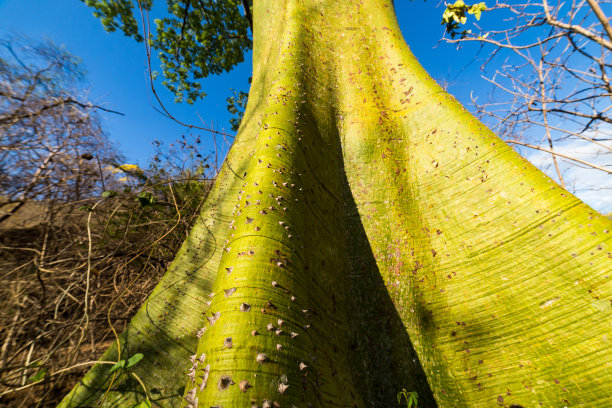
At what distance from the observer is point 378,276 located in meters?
1.49

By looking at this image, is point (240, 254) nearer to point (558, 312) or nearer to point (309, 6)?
point (558, 312)

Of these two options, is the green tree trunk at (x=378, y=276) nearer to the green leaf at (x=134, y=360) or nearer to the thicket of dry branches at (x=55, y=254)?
the green leaf at (x=134, y=360)

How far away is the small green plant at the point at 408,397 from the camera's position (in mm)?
1109

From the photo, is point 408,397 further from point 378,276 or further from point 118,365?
point 118,365

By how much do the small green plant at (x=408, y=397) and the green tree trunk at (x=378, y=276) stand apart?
0.03 metres

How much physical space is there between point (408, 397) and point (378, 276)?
2.04 ft

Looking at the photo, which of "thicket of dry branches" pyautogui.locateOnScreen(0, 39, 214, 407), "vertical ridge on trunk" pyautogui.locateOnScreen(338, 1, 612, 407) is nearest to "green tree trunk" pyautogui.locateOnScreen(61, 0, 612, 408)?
"vertical ridge on trunk" pyautogui.locateOnScreen(338, 1, 612, 407)

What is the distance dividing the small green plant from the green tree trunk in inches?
1.3

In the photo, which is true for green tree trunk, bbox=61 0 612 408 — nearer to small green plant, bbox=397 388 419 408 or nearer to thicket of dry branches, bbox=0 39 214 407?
small green plant, bbox=397 388 419 408

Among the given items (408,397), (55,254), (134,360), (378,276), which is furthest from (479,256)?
(55,254)

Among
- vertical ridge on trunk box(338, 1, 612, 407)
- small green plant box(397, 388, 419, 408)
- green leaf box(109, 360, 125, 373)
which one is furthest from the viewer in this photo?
green leaf box(109, 360, 125, 373)

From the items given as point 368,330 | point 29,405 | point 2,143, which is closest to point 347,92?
point 368,330

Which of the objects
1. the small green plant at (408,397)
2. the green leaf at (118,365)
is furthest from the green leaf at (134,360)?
the small green plant at (408,397)

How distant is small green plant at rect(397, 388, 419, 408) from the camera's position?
3.64ft
